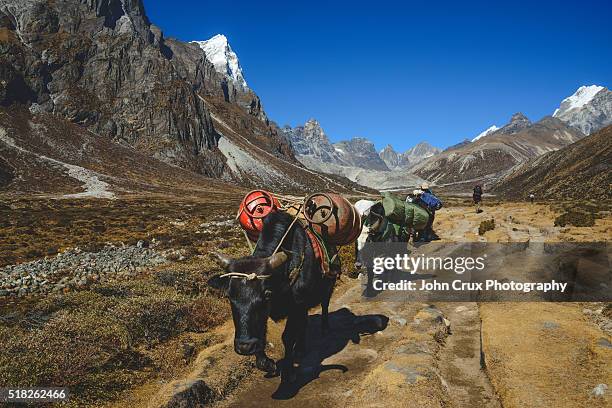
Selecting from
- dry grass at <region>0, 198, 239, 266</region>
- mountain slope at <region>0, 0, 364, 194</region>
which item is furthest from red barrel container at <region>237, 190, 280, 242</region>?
mountain slope at <region>0, 0, 364, 194</region>

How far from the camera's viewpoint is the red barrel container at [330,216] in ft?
30.2

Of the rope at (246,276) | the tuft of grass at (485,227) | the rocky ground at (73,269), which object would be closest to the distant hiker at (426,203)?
the tuft of grass at (485,227)

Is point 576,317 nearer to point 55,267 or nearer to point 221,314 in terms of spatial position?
point 221,314

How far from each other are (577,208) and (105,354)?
32695 millimetres

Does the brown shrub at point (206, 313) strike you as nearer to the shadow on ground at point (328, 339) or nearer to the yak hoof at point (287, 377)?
the shadow on ground at point (328, 339)

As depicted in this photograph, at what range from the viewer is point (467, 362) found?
820 cm

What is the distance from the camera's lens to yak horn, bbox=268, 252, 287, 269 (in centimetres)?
671

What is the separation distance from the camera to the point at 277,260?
676 centimetres

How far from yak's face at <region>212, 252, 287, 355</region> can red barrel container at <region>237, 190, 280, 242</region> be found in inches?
85.5

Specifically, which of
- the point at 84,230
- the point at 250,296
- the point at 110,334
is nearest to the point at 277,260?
the point at 250,296

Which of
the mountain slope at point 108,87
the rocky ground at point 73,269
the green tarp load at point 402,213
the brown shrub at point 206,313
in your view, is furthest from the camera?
the mountain slope at point 108,87

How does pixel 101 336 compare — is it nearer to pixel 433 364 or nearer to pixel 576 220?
pixel 433 364

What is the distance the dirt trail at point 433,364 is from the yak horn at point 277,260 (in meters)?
2.51

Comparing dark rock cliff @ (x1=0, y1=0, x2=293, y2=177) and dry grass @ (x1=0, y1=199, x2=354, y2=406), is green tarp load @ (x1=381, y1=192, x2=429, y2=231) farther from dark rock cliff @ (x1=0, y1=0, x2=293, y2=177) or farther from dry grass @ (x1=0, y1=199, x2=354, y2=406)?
dark rock cliff @ (x1=0, y1=0, x2=293, y2=177)
